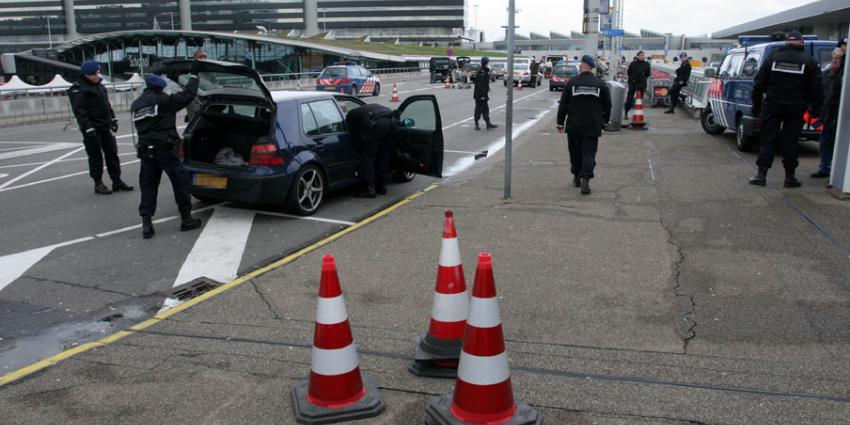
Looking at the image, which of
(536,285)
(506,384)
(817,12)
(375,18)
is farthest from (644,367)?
(375,18)

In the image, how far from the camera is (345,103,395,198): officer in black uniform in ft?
29.2

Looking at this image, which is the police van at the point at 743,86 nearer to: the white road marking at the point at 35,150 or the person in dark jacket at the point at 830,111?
the person in dark jacket at the point at 830,111

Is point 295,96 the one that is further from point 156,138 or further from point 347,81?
point 347,81

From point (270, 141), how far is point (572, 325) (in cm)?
448

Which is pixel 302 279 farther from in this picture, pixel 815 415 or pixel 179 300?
pixel 815 415

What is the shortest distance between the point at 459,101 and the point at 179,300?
25.0 metres

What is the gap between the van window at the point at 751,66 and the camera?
1170cm

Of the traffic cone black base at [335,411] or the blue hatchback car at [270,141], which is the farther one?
the blue hatchback car at [270,141]

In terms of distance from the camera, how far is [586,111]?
9.09 m

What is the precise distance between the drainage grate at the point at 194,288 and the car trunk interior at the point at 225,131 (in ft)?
8.33

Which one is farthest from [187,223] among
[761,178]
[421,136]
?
[761,178]

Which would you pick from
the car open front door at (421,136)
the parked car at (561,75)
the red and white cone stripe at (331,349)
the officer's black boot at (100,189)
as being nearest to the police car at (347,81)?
the parked car at (561,75)

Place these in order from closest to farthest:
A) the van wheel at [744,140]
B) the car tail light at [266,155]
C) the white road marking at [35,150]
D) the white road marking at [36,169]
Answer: the car tail light at [266,155] < the white road marking at [36,169] < the van wheel at [744,140] < the white road marking at [35,150]

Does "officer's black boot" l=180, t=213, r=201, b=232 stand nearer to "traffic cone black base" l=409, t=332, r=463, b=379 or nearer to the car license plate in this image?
the car license plate
